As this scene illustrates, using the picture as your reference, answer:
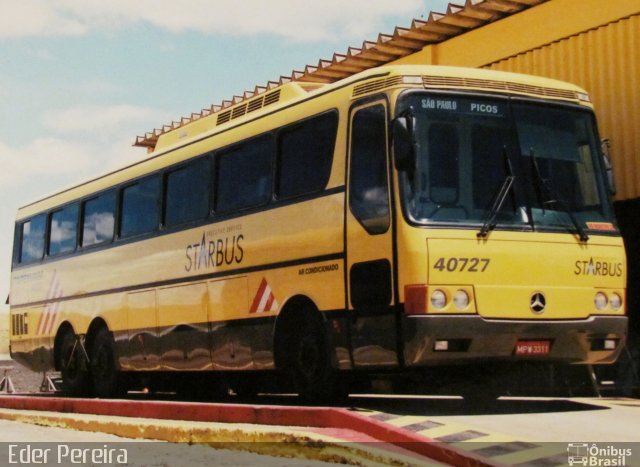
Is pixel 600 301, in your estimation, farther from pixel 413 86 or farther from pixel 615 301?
pixel 413 86

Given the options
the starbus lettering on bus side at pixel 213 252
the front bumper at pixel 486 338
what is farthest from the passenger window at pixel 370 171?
the starbus lettering on bus side at pixel 213 252

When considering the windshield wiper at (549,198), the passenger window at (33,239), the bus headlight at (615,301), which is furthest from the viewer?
the passenger window at (33,239)

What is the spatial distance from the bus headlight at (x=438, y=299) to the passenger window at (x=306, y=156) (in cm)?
205

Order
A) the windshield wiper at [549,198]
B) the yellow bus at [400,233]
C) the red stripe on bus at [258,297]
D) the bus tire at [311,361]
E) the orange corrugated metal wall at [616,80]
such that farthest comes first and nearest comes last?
1. the orange corrugated metal wall at [616,80]
2. the red stripe on bus at [258,297]
3. the bus tire at [311,361]
4. the windshield wiper at [549,198]
5. the yellow bus at [400,233]

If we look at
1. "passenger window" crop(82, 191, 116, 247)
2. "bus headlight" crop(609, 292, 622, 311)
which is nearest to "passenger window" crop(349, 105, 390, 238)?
"bus headlight" crop(609, 292, 622, 311)

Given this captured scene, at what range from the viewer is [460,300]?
10.6 m

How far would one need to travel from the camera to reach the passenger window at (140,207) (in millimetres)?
16078

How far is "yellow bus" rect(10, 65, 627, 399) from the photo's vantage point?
1071 centimetres

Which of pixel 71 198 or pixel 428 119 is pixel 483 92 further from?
pixel 71 198

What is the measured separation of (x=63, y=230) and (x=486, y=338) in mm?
10279

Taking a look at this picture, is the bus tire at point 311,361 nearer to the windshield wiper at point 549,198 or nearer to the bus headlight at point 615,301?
the windshield wiper at point 549,198

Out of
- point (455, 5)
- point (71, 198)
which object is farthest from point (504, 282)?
point (71, 198)

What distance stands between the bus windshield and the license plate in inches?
42.0

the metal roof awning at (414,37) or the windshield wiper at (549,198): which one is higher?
the metal roof awning at (414,37)
